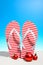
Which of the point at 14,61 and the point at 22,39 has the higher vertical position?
the point at 22,39

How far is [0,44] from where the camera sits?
1.33 m

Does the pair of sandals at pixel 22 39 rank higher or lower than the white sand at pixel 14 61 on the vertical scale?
higher

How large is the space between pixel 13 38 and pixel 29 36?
101mm

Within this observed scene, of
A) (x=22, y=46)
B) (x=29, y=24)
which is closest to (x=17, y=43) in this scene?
(x=22, y=46)

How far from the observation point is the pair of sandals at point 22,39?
1.16 metres

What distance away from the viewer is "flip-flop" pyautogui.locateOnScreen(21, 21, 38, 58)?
116 centimetres

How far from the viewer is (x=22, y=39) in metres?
1.17

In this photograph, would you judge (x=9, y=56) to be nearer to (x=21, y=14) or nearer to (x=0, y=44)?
(x=0, y=44)

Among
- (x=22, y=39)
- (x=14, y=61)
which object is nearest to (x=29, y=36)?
(x=22, y=39)

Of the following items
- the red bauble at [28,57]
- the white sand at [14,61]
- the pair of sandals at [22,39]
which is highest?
the pair of sandals at [22,39]

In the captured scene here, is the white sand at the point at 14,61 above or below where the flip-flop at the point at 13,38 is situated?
below

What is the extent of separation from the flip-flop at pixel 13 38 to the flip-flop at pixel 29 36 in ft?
0.13

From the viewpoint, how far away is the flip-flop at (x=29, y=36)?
116cm

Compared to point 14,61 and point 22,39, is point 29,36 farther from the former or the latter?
point 14,61
